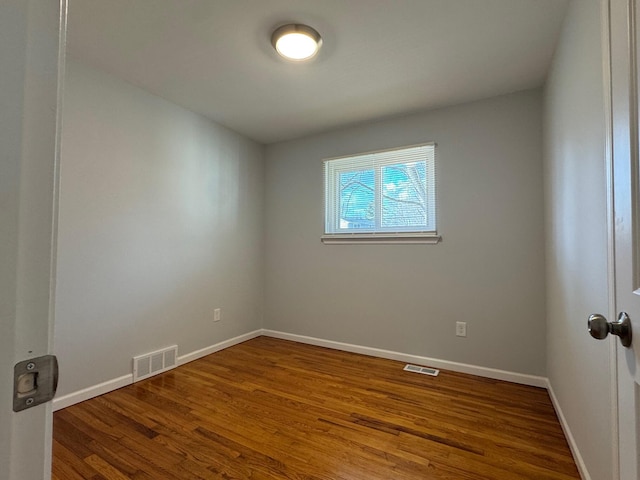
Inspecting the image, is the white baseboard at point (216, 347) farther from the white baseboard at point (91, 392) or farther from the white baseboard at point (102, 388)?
the white baseboard at point (91, 392)

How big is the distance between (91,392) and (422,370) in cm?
260

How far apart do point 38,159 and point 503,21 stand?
231 centimetres

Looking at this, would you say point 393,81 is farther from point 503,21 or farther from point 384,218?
point 384,218

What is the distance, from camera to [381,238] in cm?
308

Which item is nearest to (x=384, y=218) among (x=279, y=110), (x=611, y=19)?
(x=279, y=110)

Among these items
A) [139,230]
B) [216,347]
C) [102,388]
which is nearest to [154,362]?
[102,388]

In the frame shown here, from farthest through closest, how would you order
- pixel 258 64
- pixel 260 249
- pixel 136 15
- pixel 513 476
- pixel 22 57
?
pixel 260 249 < pixel 258 64 < pixel 136 15 < pixel 513 476 < pixel 22 57

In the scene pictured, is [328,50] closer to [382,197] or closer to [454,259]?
[382,197]

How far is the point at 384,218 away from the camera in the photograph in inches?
123

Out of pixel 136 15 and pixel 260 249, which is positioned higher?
pixel 136 15

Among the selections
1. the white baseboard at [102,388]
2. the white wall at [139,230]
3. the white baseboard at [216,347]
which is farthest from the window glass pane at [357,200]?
the white baseboard at [102,388]

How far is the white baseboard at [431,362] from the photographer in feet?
8.05

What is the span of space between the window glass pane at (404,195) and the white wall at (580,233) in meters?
1.01

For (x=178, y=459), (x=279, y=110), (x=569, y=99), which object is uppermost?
(x=279, y=110)
